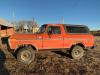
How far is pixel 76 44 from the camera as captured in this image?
1235cm

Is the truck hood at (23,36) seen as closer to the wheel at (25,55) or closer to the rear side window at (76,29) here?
the wheel at (25,55)

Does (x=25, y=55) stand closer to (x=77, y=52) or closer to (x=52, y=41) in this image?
(x=52, y=41)

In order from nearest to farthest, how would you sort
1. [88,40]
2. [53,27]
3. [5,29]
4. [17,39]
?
[17,39], [53,27], [88,40], [5,29]

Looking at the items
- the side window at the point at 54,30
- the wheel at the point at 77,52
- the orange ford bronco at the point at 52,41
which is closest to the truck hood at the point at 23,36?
the orange ford bronco at the point at 52,41

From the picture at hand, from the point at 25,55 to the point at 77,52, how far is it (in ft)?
10.8

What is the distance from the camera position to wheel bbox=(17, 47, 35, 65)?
35.3ft

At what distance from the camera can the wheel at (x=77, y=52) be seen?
479 inches

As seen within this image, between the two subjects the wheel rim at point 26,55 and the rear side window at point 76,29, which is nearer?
the wheel rim at point 26,55

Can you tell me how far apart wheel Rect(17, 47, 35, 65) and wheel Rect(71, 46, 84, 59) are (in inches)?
104

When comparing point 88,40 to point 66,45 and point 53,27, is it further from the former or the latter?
point 53,27

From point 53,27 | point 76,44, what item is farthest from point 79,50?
point 53,27

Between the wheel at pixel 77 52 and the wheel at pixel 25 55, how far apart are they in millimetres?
2640

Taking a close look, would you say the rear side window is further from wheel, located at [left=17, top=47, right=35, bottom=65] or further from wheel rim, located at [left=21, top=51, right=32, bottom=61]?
wheel rim, located at [left=21, top=51, right=32, bottom=61]

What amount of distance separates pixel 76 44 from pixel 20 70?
459cm
